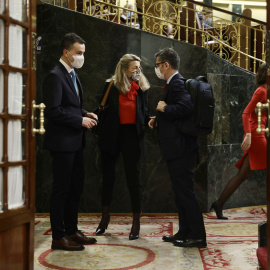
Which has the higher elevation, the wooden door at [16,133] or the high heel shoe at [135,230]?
the wooden door at [16,133]

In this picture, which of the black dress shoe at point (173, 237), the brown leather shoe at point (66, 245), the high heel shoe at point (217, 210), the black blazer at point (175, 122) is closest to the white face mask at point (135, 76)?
the black blazer at point (175, 122)

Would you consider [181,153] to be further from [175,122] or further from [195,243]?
[195,243]

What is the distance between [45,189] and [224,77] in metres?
2.40

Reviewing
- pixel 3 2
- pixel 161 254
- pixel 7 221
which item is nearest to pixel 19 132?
pixel 7 221

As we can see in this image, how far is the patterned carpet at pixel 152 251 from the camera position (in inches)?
135

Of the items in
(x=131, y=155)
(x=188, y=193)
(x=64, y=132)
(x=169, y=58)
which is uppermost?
(x=169, y=58)

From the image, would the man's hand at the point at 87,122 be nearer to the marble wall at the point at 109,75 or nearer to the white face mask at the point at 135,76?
the white face mask at the point at 135,76

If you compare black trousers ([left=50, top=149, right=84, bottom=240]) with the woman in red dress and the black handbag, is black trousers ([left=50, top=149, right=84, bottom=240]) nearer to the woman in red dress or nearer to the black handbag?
the black handbag

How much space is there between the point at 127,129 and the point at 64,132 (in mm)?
718

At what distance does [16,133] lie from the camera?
249 centimetres

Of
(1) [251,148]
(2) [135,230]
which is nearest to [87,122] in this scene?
(2) [135,230]

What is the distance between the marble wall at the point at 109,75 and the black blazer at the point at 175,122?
145cm

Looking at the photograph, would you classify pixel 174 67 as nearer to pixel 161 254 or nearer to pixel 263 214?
pixel 161 254

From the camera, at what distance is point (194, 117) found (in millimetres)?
3979
